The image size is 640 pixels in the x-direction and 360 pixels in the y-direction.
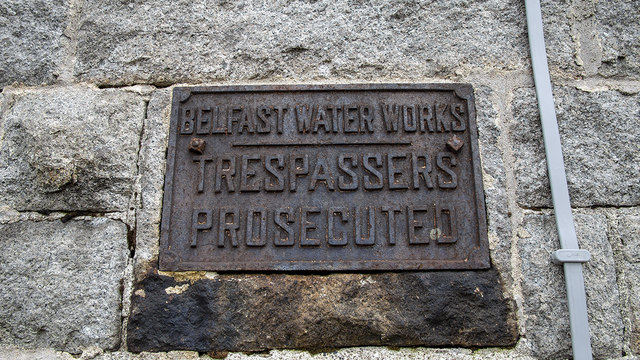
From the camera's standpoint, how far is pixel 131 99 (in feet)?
5.19

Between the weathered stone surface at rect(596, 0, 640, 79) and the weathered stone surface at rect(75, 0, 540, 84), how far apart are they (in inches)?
10.8

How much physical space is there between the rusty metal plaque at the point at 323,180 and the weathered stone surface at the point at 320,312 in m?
0.05

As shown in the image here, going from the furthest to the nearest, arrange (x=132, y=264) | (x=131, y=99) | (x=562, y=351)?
(x=131, y=99) → (x=132, y=264) → (x=562, y=351)

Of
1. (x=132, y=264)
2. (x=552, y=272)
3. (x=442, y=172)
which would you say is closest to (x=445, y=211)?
(x=442, y=172)

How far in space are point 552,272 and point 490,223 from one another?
0.23 meters

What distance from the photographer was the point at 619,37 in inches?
62.8

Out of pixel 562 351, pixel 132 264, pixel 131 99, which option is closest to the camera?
pixel 562 351

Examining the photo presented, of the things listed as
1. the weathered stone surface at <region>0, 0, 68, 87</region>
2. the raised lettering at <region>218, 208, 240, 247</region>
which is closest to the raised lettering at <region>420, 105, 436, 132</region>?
the raised lettering at <region>218, 208, 240, 247</region>

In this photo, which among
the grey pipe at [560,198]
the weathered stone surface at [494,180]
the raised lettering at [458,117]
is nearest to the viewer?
the grey pipe at [560,198]

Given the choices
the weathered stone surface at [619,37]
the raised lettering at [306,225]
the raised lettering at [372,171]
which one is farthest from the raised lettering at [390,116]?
the weathered stone surface at [619,37]

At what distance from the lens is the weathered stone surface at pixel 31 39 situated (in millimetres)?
1627

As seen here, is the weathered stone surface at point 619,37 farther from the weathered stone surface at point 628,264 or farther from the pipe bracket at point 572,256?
the pipe bracket at point 572,256

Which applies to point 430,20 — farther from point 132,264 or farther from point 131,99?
point 132,264

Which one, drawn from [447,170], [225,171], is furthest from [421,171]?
[225,171]
